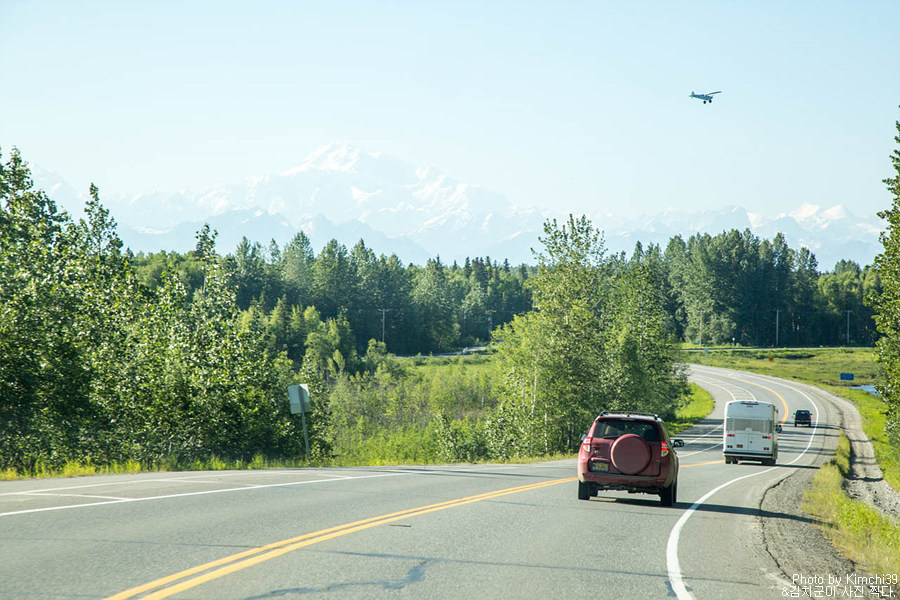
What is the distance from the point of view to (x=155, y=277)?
124m

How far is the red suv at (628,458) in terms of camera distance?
13688 mm

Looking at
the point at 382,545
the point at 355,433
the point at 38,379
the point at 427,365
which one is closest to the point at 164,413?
the point at 38,379

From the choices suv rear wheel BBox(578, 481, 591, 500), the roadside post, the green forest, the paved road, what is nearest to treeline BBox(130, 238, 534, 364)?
the green forest

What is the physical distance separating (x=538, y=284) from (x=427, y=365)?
79704mm

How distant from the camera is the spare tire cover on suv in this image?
1366cm

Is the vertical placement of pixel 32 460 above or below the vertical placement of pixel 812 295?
below

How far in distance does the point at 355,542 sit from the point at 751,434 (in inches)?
1324

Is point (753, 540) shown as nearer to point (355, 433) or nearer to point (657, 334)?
point (657, 334)

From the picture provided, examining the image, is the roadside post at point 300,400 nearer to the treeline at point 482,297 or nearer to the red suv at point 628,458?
the red suv at point 628,458

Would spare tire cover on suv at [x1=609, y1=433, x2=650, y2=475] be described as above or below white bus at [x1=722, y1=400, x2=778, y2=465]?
above

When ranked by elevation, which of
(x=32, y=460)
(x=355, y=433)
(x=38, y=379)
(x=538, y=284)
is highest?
(x=538, y=284)

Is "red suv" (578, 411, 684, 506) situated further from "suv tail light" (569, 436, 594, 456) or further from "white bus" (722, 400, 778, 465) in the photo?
"white bus" (722, 400, 778, 465)

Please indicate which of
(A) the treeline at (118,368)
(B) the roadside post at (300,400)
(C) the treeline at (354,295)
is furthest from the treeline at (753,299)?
(B) the roadside post at (300,400)

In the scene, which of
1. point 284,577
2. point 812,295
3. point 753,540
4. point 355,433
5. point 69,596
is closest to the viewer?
point 69,596
